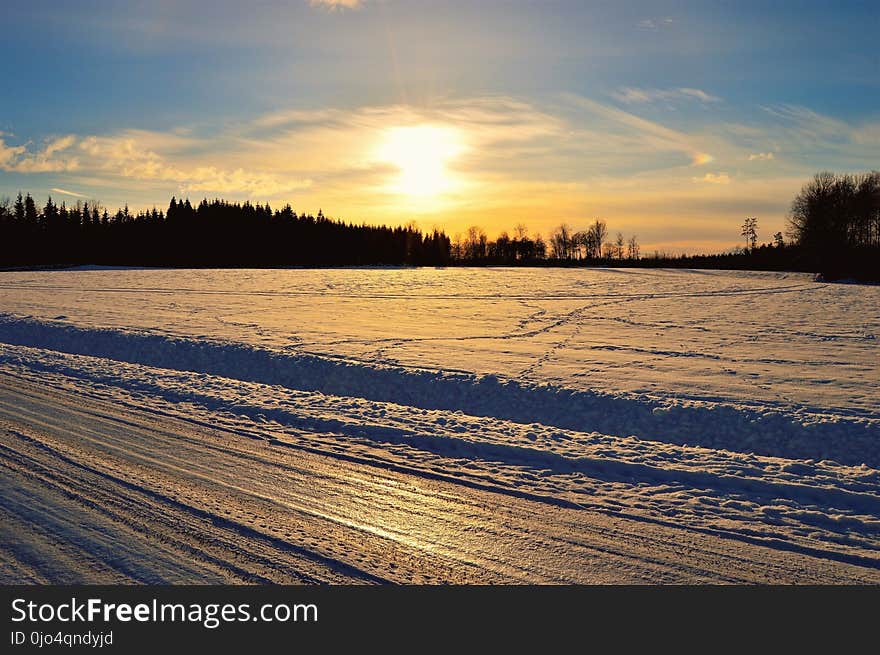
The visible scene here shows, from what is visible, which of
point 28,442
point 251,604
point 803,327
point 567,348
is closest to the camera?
point 251,604

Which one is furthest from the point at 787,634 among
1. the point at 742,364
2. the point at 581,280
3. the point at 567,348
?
the point at 581,280

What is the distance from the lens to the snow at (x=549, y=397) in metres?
6.29

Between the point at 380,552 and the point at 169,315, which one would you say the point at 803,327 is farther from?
the point at 169,315

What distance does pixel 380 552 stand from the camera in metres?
5.07

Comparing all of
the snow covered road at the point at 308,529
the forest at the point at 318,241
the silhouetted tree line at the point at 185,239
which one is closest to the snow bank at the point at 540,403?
the snow covered road at the point at 308,529

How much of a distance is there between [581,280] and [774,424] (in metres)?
37.7

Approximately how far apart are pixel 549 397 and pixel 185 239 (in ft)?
349

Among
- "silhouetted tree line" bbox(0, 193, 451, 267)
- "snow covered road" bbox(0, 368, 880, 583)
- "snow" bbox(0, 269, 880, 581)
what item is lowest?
"snow covered road" bbox(0, 368, 880, 583)

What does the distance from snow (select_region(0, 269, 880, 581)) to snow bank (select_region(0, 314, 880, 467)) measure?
0.13 ft

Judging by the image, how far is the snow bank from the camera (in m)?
A: 9.02

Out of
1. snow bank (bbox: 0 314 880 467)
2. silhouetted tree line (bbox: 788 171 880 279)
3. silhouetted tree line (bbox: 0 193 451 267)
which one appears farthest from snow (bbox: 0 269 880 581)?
silhouetted tree line (bbox: 0 193 451 267)

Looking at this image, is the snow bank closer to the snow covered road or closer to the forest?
the snow covered road

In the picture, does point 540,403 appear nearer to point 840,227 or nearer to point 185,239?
point 840,227

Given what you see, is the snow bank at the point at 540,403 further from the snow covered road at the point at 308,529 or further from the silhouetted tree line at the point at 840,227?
the silhouetted tree line at the point at 840,227
